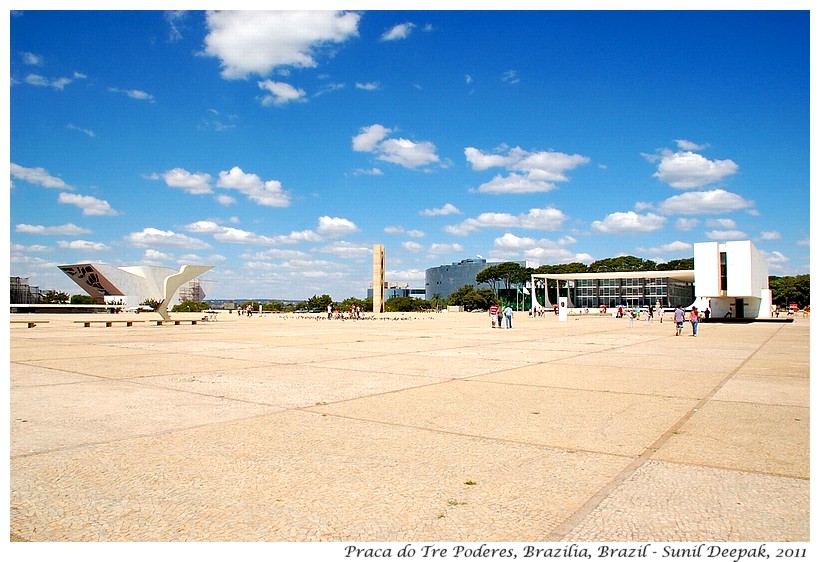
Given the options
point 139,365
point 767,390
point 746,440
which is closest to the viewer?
point 746,440

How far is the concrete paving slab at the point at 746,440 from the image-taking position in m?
4.98

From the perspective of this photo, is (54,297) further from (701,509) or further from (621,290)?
(701,509)

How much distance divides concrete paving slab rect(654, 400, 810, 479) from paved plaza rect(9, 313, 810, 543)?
1.1 inches

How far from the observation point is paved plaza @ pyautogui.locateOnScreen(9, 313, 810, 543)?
3.58 metres

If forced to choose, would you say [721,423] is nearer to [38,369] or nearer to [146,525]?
[146,525]

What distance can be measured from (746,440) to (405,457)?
123 inches

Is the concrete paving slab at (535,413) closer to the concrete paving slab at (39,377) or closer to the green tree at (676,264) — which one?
the concrete paving slab at (39,377)

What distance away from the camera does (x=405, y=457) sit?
16.6 ft

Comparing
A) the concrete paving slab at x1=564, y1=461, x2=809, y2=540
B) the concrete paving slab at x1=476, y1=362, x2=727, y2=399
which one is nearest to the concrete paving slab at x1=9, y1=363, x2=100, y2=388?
the concrete paving slab at x1=476, y1=362, x2=727, y2=399

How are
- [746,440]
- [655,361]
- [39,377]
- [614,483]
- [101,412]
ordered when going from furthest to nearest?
[655,361] < [39,377] < [101,412] < [746,440] < [614,483]

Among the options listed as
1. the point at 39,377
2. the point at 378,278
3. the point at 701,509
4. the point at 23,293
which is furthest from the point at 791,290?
the point at 23,293

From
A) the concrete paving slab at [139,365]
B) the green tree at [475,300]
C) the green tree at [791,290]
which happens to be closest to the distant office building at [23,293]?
the green tree at [475,300]

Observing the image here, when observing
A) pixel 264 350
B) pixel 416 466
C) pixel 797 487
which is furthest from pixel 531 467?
pixel 264 350

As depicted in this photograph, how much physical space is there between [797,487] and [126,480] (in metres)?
4.50
